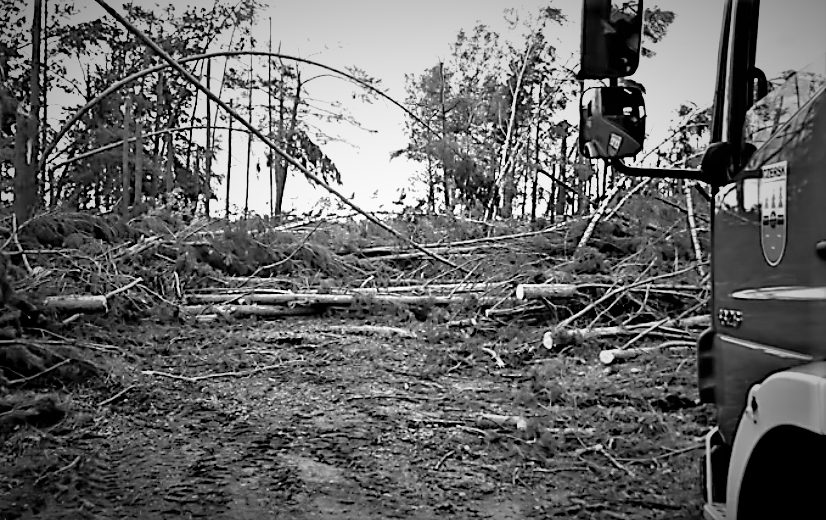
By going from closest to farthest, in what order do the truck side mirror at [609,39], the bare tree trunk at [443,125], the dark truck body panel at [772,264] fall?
the dark truck body panel at [772,264] → the truck side mirror at [609,39] → the bare tree trunk at [443,125]

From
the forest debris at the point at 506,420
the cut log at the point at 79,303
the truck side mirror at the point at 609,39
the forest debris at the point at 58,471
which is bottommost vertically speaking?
the forest debris at the point at 58,471

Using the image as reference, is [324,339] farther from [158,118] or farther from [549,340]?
[158,118]

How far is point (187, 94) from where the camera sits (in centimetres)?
1627

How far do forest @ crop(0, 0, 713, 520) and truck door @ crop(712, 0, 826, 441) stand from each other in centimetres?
54

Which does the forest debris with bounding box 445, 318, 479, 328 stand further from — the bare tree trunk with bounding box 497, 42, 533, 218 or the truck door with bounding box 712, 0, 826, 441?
the bare tree trunk with bounding box 497, 42, 533, 218

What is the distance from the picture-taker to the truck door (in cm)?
158

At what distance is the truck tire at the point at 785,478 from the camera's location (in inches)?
63.3

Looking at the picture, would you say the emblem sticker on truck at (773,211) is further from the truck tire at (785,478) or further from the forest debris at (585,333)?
the forest debris at (585,333)

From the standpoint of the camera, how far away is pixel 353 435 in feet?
15.9

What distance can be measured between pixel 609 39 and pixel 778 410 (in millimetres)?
1256

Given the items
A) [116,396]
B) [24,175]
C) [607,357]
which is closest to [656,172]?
[607,357]

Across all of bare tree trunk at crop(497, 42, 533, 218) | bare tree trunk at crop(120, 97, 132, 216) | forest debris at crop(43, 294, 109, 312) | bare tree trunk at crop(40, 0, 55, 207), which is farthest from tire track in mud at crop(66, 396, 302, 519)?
bare tree trunk at crop(497, 42, 533, 218)

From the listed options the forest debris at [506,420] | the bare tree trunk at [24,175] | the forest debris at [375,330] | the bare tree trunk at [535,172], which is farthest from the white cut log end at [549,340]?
the bare tree trunk at [535,172]

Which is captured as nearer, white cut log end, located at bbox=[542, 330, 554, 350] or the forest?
the forest
